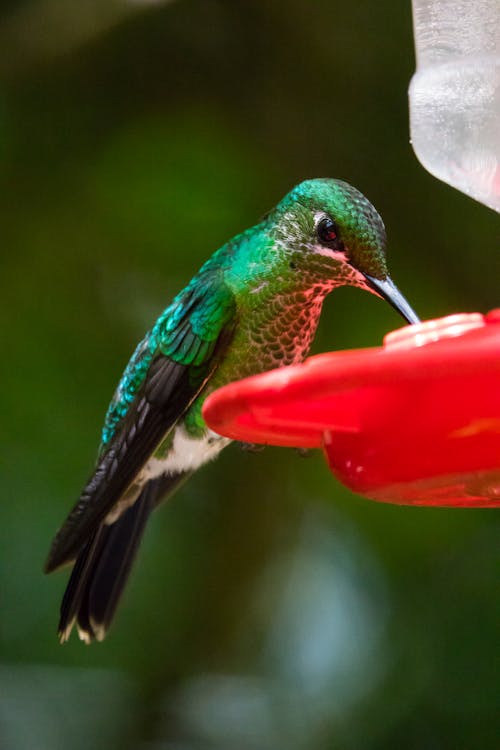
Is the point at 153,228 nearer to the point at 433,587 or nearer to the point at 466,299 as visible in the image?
the point at 466,299

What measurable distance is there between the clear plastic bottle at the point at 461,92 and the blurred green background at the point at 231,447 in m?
1.40

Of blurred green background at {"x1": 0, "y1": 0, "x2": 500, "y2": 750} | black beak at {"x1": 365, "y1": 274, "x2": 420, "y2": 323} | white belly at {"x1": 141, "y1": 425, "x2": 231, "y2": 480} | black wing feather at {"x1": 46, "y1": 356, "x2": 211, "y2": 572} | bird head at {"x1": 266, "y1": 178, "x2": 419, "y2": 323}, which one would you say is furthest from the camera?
blurred green background at {"x1": 0, "y1": 0, "x2": 500, "y2": 750}

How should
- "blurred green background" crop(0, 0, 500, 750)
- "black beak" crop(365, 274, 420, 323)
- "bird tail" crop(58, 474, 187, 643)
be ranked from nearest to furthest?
"black beak" crop(365, 274, 420, 323), "bird tail" crop(58, 474, 187, 643), "blurred green background" crop(0, 0, 500, 750)

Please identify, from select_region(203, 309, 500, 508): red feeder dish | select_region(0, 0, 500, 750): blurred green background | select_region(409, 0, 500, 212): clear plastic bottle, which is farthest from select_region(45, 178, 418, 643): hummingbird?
select_region(0, 0, 500, 750): blurred green background

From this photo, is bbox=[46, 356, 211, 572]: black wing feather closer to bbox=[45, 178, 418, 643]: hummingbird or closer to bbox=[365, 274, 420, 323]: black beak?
bbox=[45, 178, 418, 643]: hummingbird

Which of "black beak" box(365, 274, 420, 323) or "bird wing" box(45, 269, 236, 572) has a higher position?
"black beak" box(365, 274, 420, 323)

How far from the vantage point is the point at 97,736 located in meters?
4.20

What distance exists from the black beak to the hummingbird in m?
0.04

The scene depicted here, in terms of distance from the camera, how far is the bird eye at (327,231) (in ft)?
8.55

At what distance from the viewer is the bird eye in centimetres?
261

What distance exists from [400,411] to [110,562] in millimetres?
1673

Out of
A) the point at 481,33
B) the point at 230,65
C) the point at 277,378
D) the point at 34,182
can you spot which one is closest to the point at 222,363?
the point at 481,33

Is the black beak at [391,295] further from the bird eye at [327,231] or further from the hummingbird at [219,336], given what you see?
the bird eye at [327,231]

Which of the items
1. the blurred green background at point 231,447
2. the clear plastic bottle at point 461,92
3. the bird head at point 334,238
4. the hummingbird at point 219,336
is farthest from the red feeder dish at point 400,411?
the blurred green background at point 231,447
